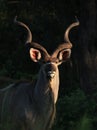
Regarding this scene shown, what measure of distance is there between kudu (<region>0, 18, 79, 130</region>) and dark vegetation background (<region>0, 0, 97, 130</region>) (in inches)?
38.4

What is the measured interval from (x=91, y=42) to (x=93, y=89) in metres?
1.07

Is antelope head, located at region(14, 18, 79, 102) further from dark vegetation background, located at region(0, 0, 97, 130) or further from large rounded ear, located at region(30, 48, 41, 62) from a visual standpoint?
dark vegetation background, located at region(0, 0, 97, 130)

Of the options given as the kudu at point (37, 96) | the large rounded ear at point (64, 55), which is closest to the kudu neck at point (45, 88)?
the kudu at point (37, 96)

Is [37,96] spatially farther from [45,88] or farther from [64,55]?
[64,55]

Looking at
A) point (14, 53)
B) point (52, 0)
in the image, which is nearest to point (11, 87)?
point (52, 0)

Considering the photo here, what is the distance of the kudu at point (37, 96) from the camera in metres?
10.1

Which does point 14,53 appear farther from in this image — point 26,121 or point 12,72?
point 26,121

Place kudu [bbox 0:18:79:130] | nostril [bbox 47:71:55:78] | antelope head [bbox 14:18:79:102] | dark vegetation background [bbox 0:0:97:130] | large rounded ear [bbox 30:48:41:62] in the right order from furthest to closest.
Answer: dark vegetation background [bbox 0:0:97:130]
large rounded ear [bbox 30:48:41:62]
kudu [bbox 0:18:79:130]
antelope head [bbox 14:18:79:102]
nostril [bbox 47:71:55:78]

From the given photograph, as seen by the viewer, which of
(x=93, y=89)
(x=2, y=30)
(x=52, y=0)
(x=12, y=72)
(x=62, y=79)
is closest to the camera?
(x=93, y=89)

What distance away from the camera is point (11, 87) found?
35.7 feet

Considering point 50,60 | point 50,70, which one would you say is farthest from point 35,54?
point 50,70

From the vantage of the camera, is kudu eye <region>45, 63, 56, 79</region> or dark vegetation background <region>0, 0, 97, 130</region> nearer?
kudu eye <region>45, 63, 56, 79</region>

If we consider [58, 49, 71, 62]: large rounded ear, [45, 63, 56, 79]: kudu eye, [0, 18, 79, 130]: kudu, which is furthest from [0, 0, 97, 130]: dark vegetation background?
[45, 63, 56, 79]: kudu eye

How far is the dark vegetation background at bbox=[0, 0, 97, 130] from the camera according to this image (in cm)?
1292
